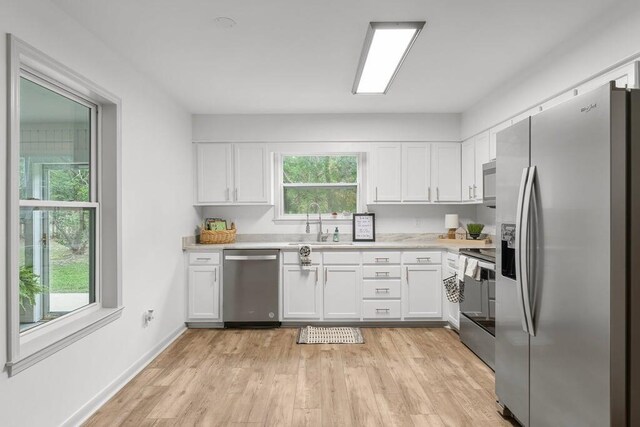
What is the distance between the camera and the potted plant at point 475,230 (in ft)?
15.1

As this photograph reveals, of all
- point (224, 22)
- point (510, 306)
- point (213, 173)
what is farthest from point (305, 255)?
point (224, 22)

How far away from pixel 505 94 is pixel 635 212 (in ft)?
8.08

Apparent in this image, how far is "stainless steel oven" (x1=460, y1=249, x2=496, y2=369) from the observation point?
3.12 meters

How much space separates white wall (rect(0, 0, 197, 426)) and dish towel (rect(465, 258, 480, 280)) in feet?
9.17

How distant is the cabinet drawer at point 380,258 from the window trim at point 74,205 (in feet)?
8.14

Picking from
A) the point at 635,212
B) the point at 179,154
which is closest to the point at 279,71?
the point at 179,154

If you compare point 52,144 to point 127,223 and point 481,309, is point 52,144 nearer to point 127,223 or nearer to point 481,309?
point 127,223

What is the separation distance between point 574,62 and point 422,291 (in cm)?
263

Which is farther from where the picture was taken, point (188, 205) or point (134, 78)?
point (188, 205)

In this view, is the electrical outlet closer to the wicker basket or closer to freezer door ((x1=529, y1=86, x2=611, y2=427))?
the wicker basket

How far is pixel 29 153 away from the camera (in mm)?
2191

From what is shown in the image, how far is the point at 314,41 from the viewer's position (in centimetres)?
275

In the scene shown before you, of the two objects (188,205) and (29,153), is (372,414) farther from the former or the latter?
(188,205)

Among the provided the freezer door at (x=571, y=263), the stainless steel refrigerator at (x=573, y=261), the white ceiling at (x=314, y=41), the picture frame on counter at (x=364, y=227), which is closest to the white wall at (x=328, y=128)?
the white ceiling at (x=314, y=41)
